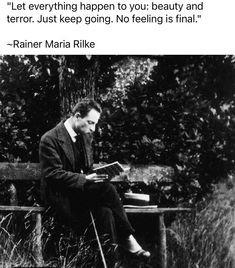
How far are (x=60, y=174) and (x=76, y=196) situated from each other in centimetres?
27

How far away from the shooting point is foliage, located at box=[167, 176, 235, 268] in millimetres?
6020

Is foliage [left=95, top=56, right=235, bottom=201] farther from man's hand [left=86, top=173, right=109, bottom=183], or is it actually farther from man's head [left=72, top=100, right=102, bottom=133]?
man's hand [left=86, top=173, right=109, bottom=183]

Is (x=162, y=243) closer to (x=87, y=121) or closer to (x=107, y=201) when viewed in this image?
(x=107, y=201)

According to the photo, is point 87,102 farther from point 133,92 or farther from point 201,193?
point 201,193

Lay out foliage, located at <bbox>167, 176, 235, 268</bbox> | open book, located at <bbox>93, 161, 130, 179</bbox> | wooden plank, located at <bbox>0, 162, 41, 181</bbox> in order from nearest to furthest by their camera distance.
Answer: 1. open book, located at <bbox>93, 161, 130, 179</bbox>
2. foliage, located at <bbox>167, 176, 235, 268</bbox>
3. wooden plank, located at <bbox>0, 162, 41, 181</bbox>

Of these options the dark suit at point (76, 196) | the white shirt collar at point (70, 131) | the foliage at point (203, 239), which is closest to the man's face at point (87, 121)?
the white shirt collar at point (70, 131)

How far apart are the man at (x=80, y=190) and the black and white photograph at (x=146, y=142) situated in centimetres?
15

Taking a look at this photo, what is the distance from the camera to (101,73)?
22.6ft

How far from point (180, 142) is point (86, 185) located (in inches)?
68.3

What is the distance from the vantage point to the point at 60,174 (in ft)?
17.6

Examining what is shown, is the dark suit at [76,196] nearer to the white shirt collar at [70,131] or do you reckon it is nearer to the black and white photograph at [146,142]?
Answer: the white shirt collar at [70,131]

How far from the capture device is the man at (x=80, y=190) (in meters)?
5.32
